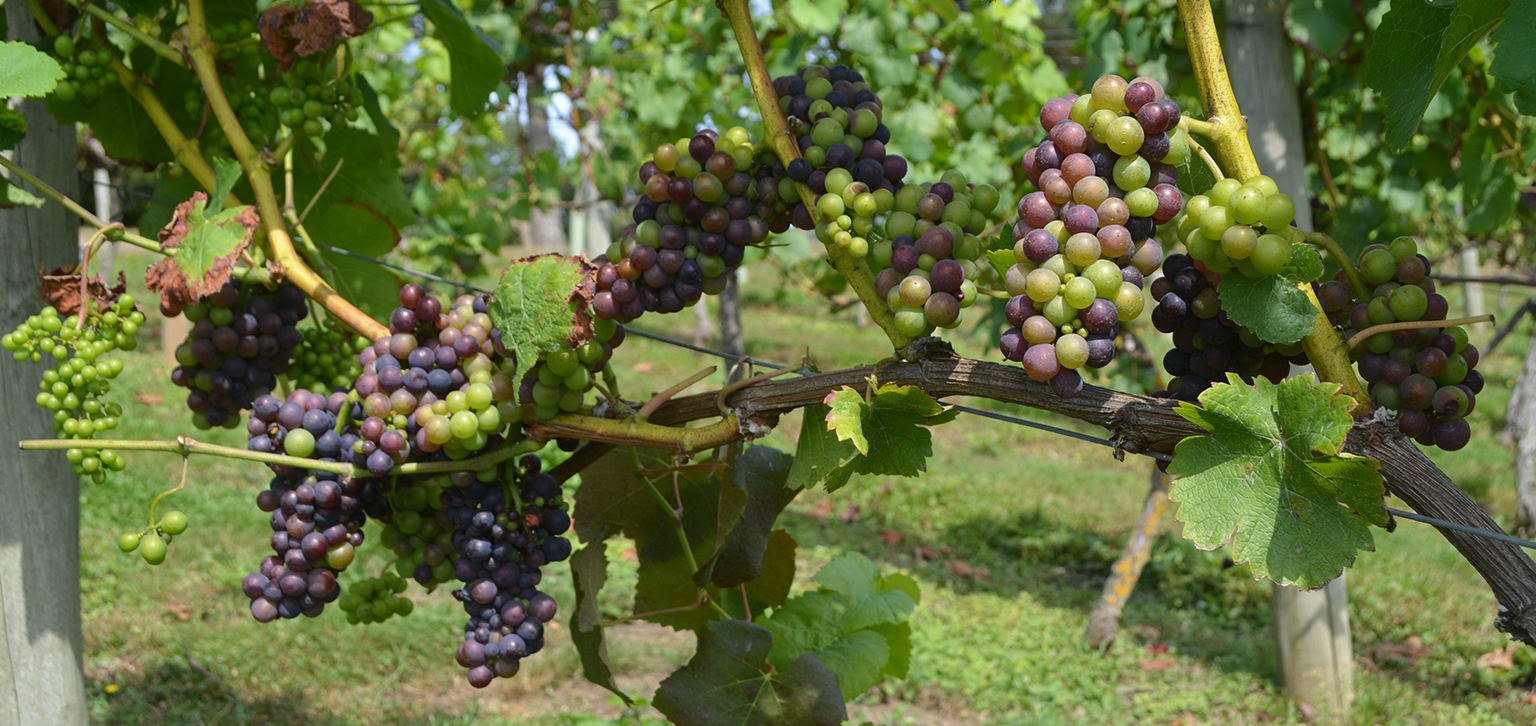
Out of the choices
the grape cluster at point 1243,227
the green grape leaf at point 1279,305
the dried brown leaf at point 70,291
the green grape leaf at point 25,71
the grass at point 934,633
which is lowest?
the grass at point 934,633

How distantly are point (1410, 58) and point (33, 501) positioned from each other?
72.4 inches

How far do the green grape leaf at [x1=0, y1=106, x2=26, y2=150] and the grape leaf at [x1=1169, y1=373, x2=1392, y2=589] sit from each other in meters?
1.33

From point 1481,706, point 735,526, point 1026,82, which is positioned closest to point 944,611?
point 1481,706

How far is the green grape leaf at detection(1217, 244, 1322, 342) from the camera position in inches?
30.0

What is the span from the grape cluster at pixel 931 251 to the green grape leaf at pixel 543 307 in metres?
0.26

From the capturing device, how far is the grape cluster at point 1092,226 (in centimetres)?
76

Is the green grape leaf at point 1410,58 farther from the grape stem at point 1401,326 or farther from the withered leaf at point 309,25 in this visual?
the withered leaf at point 309,25

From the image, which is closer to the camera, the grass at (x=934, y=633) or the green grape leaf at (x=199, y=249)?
the green grape leaf at (x=199, y=249)

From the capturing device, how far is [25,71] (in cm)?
102

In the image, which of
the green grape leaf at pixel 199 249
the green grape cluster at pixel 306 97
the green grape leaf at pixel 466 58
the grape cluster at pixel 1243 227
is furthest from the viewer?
the green grape leaf at pixel 466 58

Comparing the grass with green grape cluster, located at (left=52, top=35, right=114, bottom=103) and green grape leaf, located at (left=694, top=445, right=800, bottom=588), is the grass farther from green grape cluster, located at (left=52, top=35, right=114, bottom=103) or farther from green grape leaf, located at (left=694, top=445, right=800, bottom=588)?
green grape cluster, located at (left=52, top=35, right=114, bottom=103)

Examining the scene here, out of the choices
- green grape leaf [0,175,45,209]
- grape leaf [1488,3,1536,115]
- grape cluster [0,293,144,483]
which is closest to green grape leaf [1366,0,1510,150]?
grape leaf [1488,3,1536,115]

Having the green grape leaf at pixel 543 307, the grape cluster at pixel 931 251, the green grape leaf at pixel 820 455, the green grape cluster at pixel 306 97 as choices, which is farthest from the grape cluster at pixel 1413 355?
the green grape cluster at pixel 306 97

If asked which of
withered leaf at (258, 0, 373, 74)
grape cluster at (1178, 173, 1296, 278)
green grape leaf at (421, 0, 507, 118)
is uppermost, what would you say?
green grape leaf at (421, 0, 507, 118)
